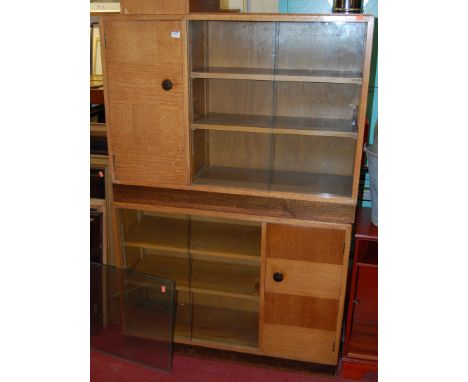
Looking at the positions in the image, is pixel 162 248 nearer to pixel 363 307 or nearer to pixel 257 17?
pixel 363 307

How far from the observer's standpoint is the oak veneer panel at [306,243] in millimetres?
2051

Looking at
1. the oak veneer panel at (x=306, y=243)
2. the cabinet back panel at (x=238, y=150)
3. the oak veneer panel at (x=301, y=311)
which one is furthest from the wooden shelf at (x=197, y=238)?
the cabinet back panel at (x=238, y=150)

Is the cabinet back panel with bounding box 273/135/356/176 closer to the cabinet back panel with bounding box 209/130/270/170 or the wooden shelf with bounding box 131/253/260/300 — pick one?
the cabinet back panel with bounding box 209/130/270/170

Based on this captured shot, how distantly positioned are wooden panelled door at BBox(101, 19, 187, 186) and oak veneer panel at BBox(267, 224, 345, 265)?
0.50m

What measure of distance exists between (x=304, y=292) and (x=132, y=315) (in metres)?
0.92

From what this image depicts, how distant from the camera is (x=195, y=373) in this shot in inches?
90.0

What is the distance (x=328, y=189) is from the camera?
2.05 meters

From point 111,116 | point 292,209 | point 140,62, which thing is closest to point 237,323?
point 292,209

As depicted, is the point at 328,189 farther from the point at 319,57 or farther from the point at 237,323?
the point at 237,323

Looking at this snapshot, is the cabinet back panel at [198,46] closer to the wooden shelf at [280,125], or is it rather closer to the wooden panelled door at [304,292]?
the wooden shelf at [280,125]

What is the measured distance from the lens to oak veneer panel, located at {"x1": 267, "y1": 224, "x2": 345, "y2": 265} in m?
2.05
